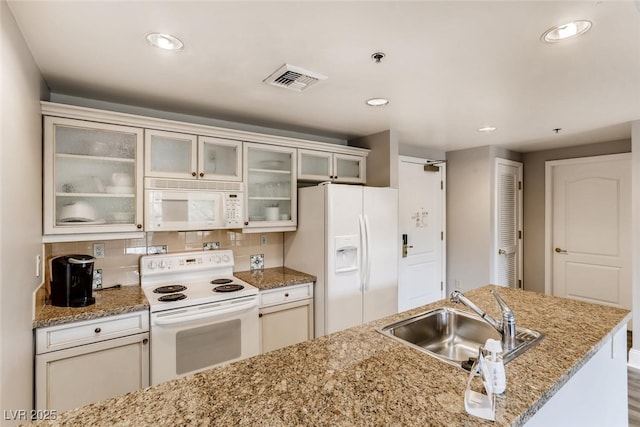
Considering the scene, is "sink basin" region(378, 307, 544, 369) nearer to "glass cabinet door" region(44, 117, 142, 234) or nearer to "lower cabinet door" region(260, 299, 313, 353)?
"lower cabinet door" region(260, 299, 313, 353)

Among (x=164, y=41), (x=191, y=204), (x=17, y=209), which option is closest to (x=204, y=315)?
(x=191, y=204)

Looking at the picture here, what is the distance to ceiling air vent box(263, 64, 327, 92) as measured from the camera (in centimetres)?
193

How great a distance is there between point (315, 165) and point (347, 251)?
949 millimetres

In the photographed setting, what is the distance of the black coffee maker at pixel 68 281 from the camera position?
2006mm

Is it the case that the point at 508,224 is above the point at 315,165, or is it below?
below

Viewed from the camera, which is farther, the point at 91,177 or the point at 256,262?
the point at 256,262

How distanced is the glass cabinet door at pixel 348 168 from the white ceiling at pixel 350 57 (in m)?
0.50

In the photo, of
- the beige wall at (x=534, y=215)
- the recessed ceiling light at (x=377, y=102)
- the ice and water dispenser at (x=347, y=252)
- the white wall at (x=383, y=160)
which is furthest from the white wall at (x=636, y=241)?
the ice and water dispenser at (x=347, y=252)

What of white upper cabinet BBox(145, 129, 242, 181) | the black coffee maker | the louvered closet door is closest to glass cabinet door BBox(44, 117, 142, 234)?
white upper cabinet BBox(145, 129, 242, 181)

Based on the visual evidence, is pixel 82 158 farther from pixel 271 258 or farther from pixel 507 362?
pixel 507 362

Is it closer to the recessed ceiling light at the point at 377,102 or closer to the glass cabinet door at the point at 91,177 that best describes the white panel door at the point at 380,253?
Answer: the recessed ceiling light at the point at 377,102

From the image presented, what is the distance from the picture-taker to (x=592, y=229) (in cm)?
417

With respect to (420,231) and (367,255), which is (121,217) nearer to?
(367,255)

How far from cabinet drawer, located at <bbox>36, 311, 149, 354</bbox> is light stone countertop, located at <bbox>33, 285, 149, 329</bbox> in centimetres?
4
